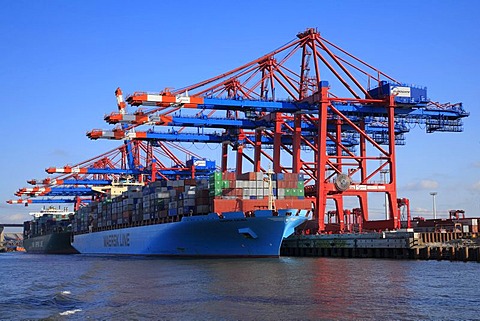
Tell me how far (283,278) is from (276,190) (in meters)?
20.0

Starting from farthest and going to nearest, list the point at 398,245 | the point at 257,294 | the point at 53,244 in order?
the point at 53,244
the point at 398,245
the point at 257,294

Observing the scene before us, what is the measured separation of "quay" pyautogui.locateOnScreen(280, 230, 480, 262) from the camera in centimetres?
4154

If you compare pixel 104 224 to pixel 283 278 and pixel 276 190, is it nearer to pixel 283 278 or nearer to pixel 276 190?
pixel 276 190

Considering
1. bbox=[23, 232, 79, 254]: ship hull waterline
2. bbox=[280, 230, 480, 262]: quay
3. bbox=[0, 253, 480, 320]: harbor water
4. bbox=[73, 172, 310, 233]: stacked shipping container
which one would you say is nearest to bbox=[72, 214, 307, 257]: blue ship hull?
bbox=[73, 172, 310, 233]: stacked shipping container

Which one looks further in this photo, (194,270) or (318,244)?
(318,244)

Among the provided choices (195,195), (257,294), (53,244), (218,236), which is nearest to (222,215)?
(218,236)

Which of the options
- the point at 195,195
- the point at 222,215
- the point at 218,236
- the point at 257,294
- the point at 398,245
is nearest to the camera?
the point at 257,294

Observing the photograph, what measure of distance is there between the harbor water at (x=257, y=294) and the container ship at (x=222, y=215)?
999 cm

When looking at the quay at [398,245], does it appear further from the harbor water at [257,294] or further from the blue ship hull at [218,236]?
the blue ship hull at [218,236]

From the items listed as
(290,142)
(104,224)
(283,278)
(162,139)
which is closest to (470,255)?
(283,278)

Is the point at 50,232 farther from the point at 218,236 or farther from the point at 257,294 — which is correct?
the point at 257,294

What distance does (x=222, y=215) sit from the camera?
4900 cm

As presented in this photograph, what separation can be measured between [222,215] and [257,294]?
2370 cm

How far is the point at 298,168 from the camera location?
191 feet
